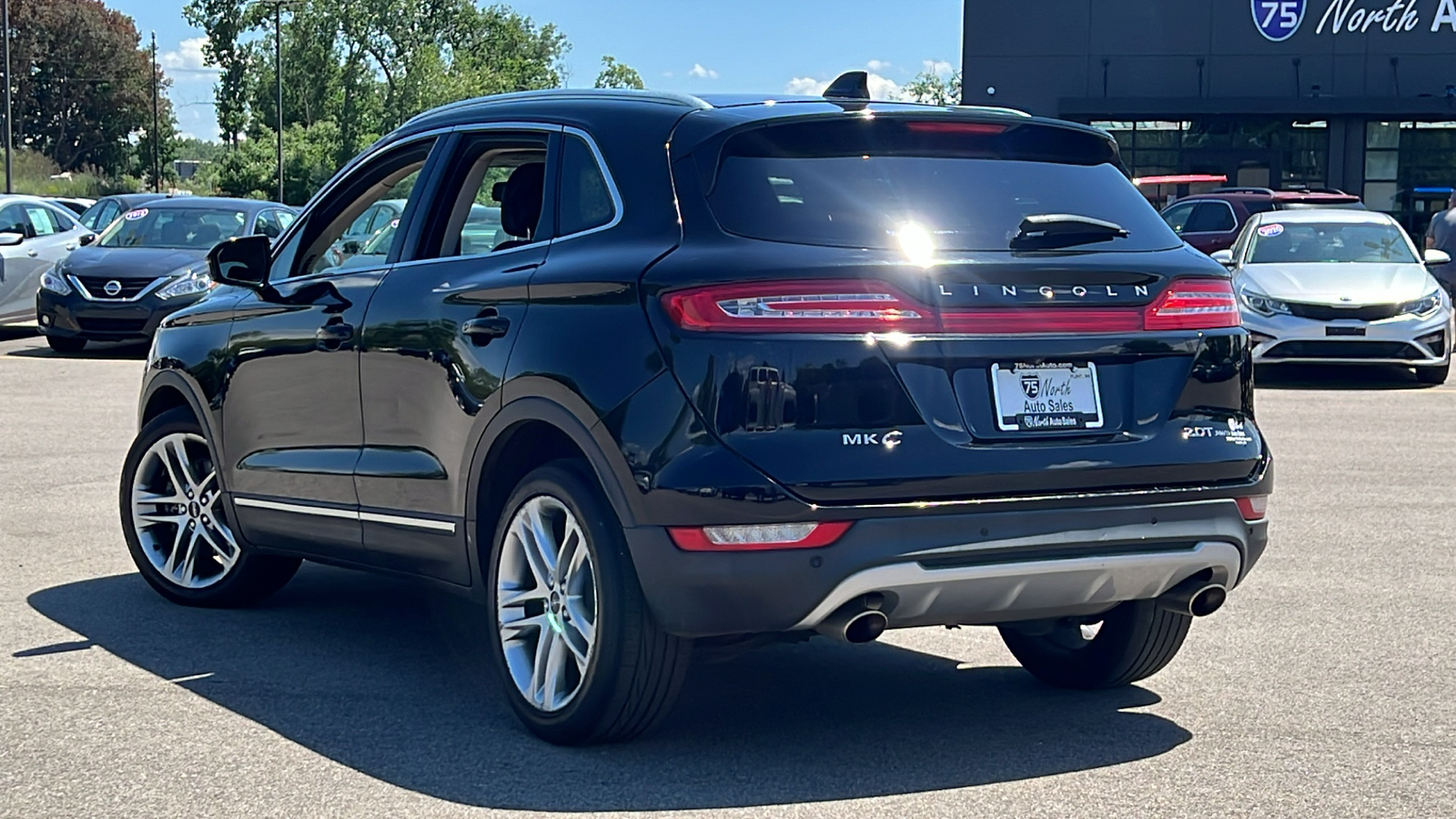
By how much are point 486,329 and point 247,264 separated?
1644 mm

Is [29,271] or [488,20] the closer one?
[29,271]

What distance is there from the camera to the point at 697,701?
5.67 meters

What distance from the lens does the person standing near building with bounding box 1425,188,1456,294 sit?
20609 millimetres

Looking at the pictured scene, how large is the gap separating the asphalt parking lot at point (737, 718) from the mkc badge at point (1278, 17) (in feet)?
117

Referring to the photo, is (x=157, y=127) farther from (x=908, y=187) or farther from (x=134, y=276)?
(x=908, y=187)

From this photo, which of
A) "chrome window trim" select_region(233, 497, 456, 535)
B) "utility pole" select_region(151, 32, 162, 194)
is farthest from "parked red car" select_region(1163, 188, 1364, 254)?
"utility pole" select_region(151, 32, 162, 194)

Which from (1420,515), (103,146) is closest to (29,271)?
(1420,515)

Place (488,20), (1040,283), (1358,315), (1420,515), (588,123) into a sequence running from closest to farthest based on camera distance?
(1040,283) → (588,123) → (1420,515) → (1358,315) → (488,20)

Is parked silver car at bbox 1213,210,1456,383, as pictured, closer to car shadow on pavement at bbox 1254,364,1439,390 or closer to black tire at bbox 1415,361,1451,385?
black tire at bbox 1415,361,1451,385

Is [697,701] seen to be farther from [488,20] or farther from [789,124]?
[488,20]

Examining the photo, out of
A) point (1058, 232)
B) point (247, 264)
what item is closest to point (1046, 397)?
point (1058, 232)

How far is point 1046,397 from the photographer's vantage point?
4820 millimetres

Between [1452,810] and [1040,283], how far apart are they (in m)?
1.59

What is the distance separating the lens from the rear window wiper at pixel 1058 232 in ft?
16.4
